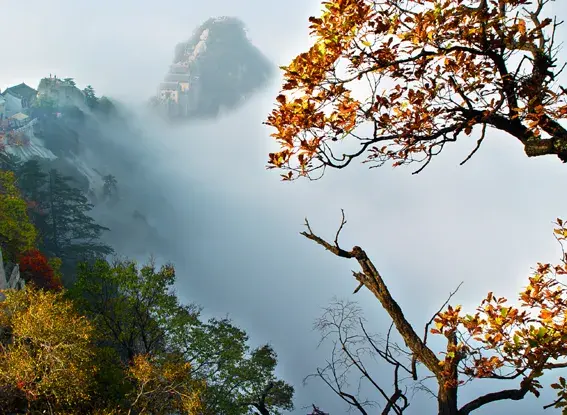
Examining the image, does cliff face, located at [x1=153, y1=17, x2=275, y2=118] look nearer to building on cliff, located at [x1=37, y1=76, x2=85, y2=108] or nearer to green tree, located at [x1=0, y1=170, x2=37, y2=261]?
building on cliff, located at [x1=37, y1=76, x2=85, y2=108]

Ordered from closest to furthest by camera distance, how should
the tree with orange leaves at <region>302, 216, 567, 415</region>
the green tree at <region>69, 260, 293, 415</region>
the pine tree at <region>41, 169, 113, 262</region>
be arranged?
the tree with orange leaves at <region>302, 216, 567, 415</region>
the green tree at <region>69, 260, 293, 415</region>
the pine tree at <region>41, 169, 113, 262</region>

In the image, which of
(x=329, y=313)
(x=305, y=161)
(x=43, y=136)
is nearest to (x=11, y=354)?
(x=329, y=313)

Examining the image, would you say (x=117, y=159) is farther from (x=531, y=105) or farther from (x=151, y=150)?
(x=531, y=105)

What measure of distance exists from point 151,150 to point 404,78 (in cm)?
12884

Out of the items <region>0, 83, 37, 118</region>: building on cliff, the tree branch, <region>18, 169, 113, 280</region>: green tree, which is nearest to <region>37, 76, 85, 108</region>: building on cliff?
<region>0, 83, 37, 118</region>: building on cliff

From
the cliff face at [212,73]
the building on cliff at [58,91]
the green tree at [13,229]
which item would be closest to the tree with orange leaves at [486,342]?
the green tree at [13,229]

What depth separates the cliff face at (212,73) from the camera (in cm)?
15550

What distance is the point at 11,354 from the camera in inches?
345

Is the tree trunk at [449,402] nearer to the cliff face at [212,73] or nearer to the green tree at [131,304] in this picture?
the green tree at [131,304]

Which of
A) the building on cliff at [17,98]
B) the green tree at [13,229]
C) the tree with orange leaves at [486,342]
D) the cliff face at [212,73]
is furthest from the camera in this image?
the cliff face at [212,73]

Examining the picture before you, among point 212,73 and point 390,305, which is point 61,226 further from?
point 212,73

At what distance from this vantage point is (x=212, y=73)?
166 metres

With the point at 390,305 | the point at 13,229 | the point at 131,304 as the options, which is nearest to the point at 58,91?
the point at 13,229

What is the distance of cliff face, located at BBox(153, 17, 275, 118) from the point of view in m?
156
